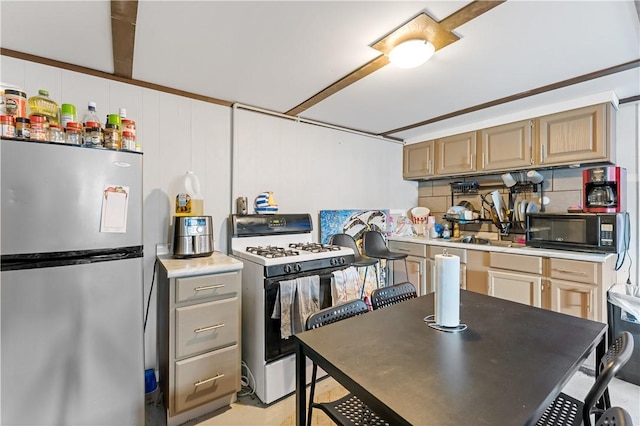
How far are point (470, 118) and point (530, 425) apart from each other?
289 cm

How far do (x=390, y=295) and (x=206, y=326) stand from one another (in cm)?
112

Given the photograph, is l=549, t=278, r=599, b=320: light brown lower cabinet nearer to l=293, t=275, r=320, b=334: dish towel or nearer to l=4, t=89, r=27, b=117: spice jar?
l=293, t=275, r=320, b=334: dish towel

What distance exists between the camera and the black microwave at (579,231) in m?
2.14

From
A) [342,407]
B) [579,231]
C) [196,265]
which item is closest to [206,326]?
[196,265]

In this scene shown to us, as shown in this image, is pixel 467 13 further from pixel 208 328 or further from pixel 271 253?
pixel 208 328

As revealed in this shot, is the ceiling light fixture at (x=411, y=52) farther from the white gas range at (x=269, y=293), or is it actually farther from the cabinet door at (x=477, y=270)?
the cabinet door at (x=477, y=270)

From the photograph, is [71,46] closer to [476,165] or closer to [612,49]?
[612,49]

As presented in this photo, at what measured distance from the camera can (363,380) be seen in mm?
838

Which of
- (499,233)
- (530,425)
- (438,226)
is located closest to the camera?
(530,425)

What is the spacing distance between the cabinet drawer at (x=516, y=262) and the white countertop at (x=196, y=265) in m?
2.28

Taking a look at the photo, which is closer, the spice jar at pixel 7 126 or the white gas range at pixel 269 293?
the spice jar at pixel 7 126

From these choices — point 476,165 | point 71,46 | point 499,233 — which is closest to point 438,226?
point 499,233

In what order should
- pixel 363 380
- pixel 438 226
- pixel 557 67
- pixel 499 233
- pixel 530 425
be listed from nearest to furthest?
pixel 530 425, pixel 363 380, pixel 557 67, pixel 499 233, pixel 438 226

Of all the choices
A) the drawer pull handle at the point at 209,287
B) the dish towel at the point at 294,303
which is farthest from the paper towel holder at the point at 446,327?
the drawer pull handle at the point at 209,287
